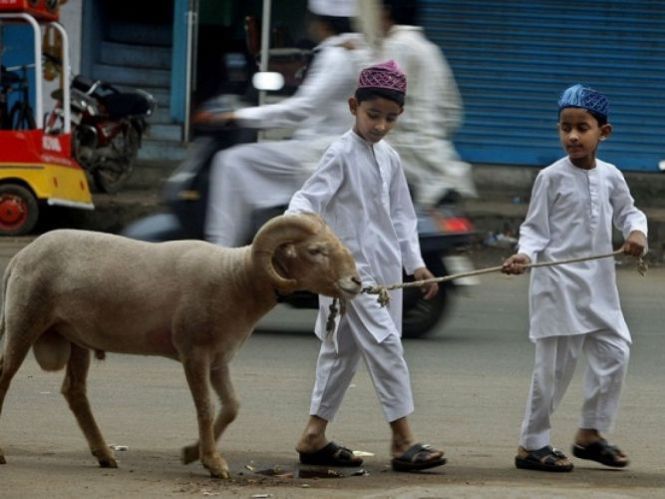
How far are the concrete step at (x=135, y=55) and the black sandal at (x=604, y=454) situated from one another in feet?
47.4

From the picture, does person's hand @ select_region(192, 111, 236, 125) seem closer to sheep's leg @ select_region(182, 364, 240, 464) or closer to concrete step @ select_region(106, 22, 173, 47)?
sheep's leg @ select_region(182, 364, 240, 464)

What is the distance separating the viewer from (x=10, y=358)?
6750 mm

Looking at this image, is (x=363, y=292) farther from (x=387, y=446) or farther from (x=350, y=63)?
(x=350, y=63)

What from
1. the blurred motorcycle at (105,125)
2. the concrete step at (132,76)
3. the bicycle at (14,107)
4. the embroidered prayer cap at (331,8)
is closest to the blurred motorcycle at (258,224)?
the embroidered prayer cap at (331,8)

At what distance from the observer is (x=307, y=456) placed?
7043 mm

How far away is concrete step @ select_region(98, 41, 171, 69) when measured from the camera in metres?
20.7

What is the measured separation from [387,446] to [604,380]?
A: 1184mm

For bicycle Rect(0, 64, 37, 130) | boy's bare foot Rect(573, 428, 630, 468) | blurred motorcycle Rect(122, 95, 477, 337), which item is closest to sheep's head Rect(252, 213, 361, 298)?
boy's bare foot Rect(573, 428, 630, 468)

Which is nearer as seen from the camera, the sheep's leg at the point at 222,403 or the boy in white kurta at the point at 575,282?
the sheep's leg at the point at 222,403

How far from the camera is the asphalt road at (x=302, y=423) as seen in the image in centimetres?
646

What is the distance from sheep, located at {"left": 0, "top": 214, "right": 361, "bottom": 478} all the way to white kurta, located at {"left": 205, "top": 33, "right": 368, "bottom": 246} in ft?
12.3


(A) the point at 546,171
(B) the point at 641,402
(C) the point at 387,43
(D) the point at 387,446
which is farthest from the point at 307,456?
(C) the point at 387,43

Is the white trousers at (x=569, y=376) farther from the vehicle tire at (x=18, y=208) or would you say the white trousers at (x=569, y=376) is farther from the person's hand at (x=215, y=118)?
the vehicle tire at (x=18, y=208)

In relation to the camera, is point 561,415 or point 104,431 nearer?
point 104,431
